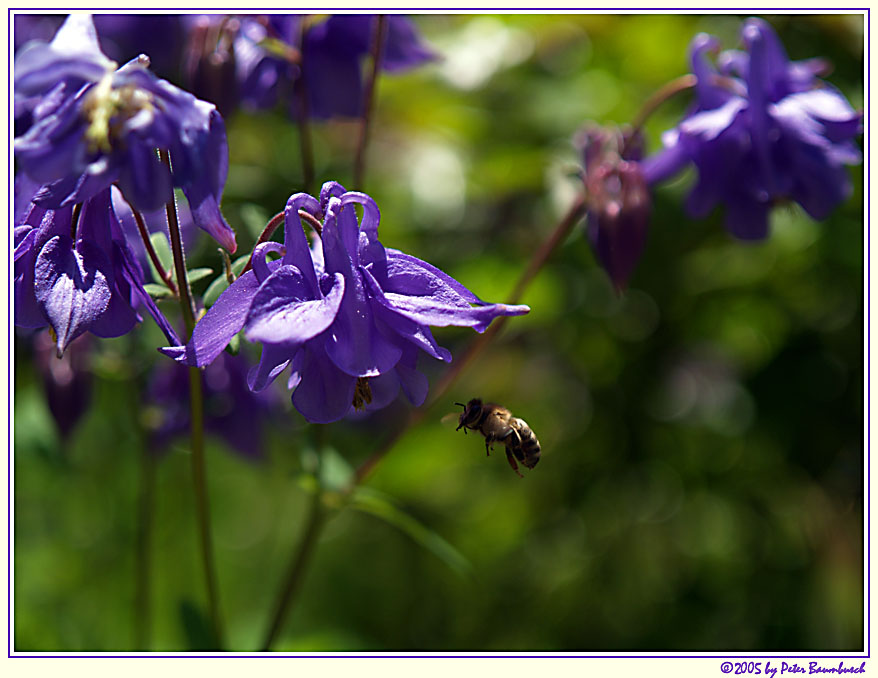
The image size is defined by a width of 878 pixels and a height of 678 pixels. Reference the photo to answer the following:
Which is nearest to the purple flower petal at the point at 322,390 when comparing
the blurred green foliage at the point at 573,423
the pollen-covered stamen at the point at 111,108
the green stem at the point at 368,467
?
the pollen-covered stamen at the point at 111,108

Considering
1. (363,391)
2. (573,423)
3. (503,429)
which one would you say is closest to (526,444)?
(503,429)

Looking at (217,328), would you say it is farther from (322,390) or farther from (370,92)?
(370,92)

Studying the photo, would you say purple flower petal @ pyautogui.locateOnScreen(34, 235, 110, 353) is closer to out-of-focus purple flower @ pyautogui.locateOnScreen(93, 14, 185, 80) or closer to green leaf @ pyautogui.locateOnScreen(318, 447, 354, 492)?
green leaf @ pyautogui.locateOnScreen(318, 447, 354, 492)

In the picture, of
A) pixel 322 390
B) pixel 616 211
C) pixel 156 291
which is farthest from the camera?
pixel 616 211

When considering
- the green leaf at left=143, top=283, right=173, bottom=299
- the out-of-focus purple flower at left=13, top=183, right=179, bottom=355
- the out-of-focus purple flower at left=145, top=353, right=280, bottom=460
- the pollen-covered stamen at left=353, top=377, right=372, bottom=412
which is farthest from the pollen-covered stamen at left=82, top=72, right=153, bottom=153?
the out-of-focus purple flower at left=145, top=353, right=280, bottom=460

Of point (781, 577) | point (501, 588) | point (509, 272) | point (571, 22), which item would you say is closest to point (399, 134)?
point (571, 22)
